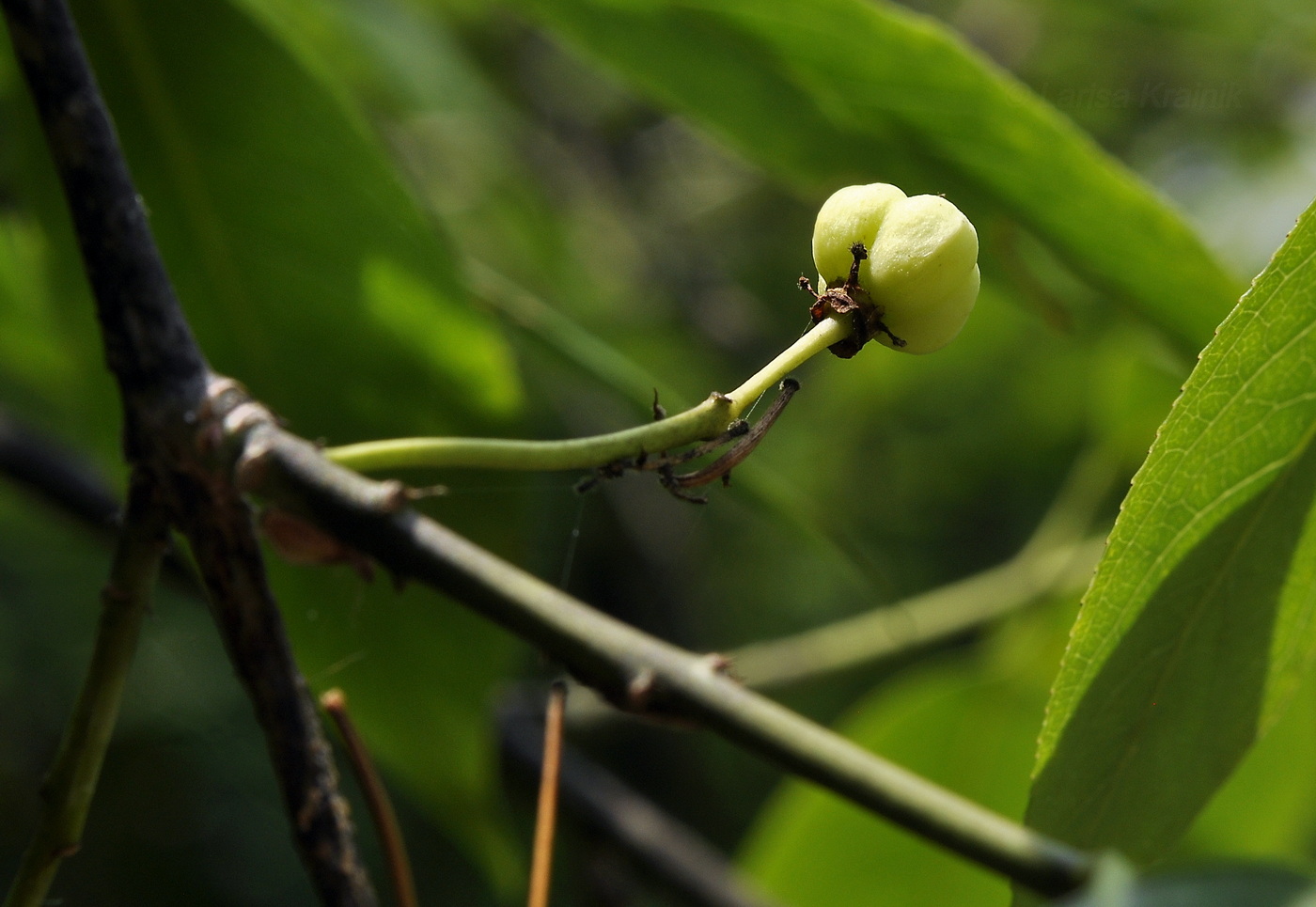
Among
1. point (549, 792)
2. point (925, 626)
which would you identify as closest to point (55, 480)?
point (549, 792)

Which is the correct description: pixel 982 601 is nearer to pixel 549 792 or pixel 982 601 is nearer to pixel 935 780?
pixel 935 780

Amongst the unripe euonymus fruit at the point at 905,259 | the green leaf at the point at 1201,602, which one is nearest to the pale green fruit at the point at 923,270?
the unripe euonymus fruit at the point at 905,259

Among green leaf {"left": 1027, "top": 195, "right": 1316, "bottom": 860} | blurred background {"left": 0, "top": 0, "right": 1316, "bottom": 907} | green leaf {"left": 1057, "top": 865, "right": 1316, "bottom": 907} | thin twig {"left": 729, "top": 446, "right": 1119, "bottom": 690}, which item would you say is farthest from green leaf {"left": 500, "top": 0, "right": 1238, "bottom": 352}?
thin twig {"left": 729, "top": 446, "right": 1119, "bottom": 690}

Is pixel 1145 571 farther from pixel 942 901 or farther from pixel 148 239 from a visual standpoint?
pixel 942 901

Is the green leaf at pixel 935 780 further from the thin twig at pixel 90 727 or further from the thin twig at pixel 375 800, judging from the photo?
the thin twig at pixel 90 727

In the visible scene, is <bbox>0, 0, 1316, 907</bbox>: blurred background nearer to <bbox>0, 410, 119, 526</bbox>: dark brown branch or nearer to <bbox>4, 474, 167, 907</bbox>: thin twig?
<bbox>0, 410, 119, 526</bbox>: dark brown branch

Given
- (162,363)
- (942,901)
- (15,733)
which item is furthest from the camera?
(15,733)

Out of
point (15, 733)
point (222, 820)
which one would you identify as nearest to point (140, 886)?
point (222, 820)
